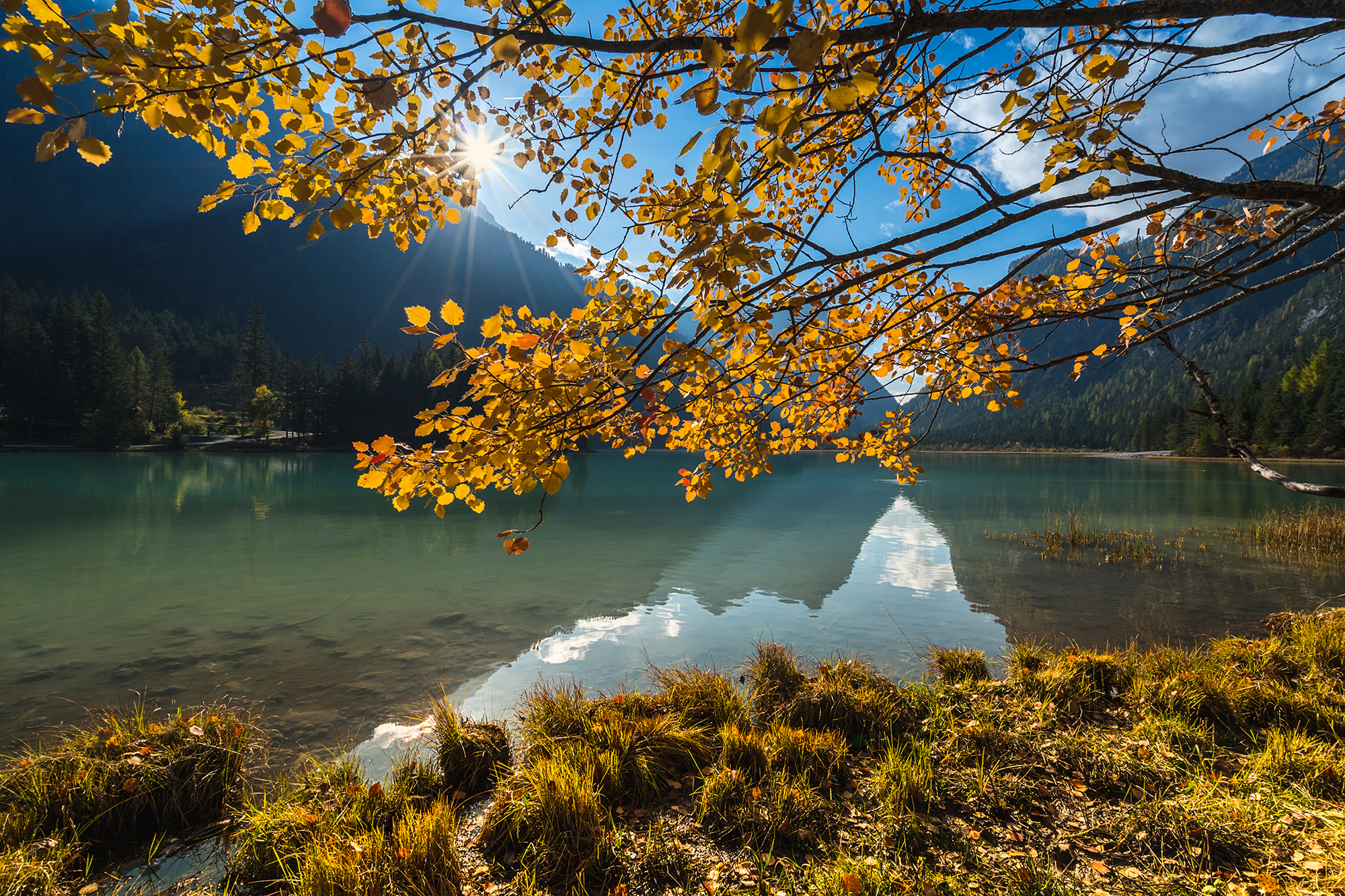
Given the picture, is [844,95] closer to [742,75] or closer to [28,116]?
[742,75]

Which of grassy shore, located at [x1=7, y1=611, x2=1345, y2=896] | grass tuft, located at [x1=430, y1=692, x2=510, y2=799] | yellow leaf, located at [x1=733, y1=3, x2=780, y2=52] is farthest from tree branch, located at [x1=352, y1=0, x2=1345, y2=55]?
grass tuft, located at [x1=430, y1=692, x2=510, y2=799]

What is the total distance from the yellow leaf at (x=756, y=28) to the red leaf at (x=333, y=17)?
125 centimetres

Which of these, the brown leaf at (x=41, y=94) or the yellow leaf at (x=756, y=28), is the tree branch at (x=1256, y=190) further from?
the brown leaf at (x=41, y=94)

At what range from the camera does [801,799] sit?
13.0 feet

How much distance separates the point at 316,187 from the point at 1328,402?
108690mm

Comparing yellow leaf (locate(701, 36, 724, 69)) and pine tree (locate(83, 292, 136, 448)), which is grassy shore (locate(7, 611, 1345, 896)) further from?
pine tree (locate(83, 292, 136, 448))

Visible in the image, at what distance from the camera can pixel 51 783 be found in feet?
13.4

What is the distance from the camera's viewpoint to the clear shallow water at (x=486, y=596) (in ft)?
27.1

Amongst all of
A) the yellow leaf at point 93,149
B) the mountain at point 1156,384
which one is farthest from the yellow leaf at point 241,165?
the mountain at point 1156,384

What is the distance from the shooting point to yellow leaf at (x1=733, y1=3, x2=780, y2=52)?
4.24 feet

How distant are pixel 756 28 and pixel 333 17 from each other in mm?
1314

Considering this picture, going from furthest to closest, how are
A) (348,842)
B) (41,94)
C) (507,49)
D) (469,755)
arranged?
(469,755) → (348,842) → (507,49) → (41,94)

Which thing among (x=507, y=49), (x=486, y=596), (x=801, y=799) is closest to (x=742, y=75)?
(x=507, y=49)

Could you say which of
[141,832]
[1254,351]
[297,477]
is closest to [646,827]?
[141,832]
